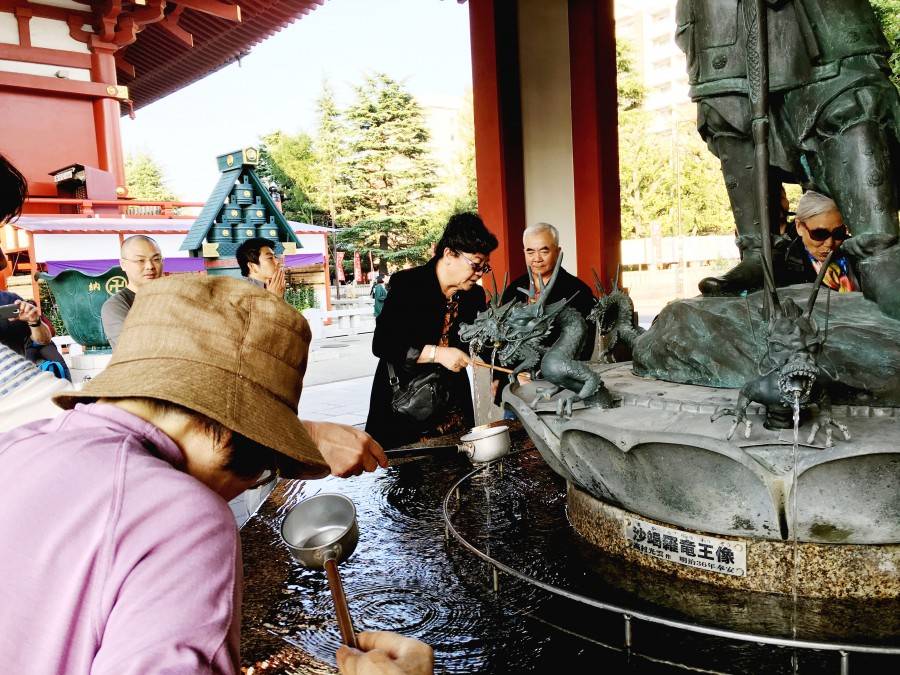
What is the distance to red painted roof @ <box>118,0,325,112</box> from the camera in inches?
517

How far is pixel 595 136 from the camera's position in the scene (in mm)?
5156

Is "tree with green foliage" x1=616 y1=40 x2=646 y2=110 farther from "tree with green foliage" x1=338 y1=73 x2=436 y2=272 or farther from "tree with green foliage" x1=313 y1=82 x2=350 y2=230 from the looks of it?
"tree with green foliage" x1=313 y1=82 x2=350 y2=230

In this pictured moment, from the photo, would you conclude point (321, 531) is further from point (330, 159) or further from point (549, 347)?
point (330, 159)

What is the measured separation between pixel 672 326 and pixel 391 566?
4.52ft

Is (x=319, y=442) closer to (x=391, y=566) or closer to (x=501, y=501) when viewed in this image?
(x=391, y=566)

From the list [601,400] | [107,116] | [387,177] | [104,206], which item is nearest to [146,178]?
[387,177]

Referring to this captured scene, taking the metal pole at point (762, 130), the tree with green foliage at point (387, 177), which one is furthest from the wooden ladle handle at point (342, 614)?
the tree with green foliage at point (387, 177)

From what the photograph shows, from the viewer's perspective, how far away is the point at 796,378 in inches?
64.9

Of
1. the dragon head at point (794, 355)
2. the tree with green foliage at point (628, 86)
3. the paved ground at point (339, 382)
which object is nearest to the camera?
the dragon head at point (794, 355)

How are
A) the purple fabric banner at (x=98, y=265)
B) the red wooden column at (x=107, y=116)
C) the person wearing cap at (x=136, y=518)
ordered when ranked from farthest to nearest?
the red wooden column at (x=107, y=116)
the purple fabric banner at (x=98, y=265)
the person wearing cap at (x=136, y=518)

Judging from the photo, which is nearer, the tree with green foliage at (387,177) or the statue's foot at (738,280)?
the statue's foot at (738,280)

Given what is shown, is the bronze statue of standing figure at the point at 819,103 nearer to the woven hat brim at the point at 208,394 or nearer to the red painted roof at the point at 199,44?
the woven hat brim at the point at 208,394

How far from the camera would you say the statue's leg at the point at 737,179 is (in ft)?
8.60

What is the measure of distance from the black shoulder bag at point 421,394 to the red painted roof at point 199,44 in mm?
11521
